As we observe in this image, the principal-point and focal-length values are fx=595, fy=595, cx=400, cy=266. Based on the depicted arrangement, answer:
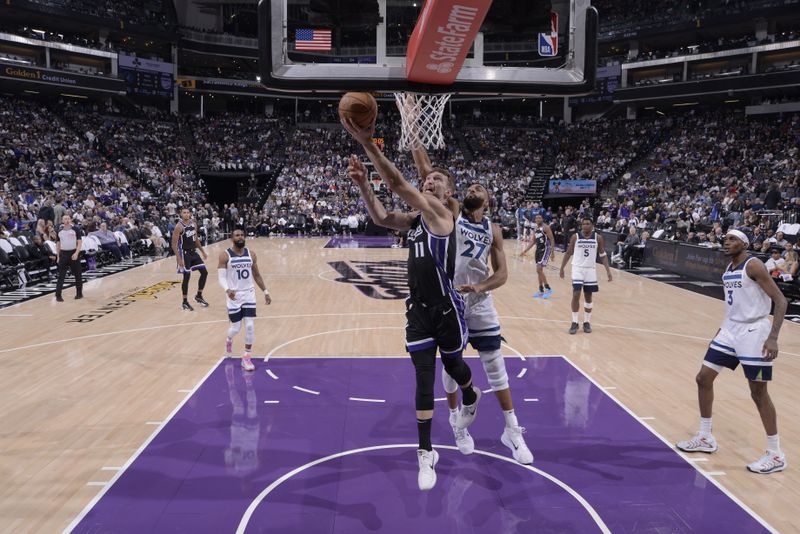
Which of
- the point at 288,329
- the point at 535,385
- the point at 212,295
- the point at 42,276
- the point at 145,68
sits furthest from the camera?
the point at 145,68

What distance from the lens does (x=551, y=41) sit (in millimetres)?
6961

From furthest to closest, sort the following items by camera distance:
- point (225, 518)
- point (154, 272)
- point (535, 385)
Answer: point (154, 272) < point (535, 385) < point (225, 518)

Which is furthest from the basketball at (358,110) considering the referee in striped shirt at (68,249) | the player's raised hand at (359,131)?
the referee in striped shirt at (68,249)

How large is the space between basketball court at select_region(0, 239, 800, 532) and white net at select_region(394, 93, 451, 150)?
9.94ft

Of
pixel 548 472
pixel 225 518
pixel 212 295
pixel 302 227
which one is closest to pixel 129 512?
pixel 225 518

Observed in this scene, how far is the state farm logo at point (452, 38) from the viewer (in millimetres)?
5926

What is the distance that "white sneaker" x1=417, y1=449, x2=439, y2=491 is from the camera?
158 inches

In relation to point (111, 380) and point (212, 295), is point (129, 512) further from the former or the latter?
point (212, 295)

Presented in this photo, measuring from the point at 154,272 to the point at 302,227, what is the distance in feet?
42.4

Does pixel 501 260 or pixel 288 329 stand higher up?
pixel 501 260

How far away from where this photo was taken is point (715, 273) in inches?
612

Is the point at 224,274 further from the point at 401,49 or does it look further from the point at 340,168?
the point at 340,168

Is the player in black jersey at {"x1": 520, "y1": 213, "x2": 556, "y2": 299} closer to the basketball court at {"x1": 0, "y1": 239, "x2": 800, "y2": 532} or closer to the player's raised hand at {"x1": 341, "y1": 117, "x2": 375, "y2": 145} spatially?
the basketball court at {"x1": 0, "y1": 239, "x2": 800, "y2": 532}

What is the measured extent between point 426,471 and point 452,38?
4344 millimetres
